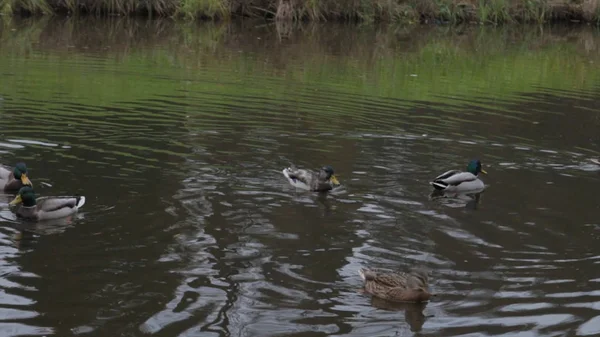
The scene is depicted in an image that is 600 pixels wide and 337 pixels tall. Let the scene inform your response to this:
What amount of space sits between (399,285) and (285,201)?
3749mm

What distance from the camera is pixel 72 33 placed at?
31844mm

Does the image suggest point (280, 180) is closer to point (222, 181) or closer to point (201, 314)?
point (222, 181)

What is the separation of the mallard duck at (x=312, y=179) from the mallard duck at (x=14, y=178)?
316 centimetres

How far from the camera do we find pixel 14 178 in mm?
12031

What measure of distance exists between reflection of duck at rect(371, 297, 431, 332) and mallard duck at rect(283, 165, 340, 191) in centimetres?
392

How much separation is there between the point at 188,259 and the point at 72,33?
2356 cm

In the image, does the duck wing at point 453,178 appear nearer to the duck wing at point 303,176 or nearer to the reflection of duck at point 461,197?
the reflection of duck at point 461,197

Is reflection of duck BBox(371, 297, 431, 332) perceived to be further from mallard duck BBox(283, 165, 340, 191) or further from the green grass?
the green grass

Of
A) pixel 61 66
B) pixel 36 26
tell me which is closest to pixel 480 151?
pixel 61 66

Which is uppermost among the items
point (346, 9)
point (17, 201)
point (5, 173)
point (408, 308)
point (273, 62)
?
point (346, 9)

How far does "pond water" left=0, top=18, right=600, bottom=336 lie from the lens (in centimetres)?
848

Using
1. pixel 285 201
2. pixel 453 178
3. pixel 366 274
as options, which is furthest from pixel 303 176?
pixel 366 274

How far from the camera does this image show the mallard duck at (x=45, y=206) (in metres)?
10.9

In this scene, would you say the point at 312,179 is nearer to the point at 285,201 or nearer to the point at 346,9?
the point at 285,201
